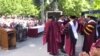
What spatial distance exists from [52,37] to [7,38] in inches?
86.4

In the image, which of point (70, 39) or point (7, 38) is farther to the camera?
point (7, 38)

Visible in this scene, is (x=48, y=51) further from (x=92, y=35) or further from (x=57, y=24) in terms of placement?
(x=92, y=35)

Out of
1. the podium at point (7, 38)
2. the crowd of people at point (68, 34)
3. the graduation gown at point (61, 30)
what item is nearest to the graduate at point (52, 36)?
the crowd of people at point (68, 34)

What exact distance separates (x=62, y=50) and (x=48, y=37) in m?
1.01

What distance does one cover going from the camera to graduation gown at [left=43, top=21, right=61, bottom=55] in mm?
13227

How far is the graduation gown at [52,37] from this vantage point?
43.4 feet

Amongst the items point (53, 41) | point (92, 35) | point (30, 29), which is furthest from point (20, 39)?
point (92, 35)

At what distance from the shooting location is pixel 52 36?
13477 mm

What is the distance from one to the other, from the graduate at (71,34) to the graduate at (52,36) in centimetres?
89

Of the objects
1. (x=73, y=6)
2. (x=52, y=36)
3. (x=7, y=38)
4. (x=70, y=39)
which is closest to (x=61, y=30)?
(x=52, y=36)

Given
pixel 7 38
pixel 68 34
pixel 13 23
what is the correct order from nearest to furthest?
pixel 68 34, pixel 7 38, pixel 13 23

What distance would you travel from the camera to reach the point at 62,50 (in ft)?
46.5

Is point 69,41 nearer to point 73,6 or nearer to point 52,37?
Result: point 52,37

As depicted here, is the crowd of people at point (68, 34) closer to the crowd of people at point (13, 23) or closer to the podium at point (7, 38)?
the podium at point (7, 38)
